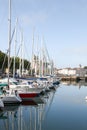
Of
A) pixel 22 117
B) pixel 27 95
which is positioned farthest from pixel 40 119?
pixel 27 95

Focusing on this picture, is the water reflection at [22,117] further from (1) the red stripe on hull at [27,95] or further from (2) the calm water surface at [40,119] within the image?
(1) the red stripe on hull at [27,95]

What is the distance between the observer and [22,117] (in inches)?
1046

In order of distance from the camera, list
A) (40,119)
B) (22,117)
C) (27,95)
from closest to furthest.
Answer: (40,119) → (22,117) → (27,95)

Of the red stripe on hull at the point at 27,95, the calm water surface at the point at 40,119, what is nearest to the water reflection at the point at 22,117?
the calm water surface at the point at 40,119

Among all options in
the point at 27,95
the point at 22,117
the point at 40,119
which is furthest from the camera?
the point at 27,95

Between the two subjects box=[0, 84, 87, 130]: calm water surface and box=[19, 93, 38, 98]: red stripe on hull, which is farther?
box=[19, 93, 38, 98]: red stripe on hull

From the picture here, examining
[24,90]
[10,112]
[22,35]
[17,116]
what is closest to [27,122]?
[17,116]

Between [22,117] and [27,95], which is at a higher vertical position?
[27,95]

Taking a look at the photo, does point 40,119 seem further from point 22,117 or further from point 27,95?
point 27,95

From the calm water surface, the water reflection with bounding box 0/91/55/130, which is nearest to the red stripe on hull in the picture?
the water reflection with bounding box 0/91/55/130

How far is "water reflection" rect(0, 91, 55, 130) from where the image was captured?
2242cm

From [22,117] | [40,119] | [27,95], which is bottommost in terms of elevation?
[40,119]

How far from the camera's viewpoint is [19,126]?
2236 cm

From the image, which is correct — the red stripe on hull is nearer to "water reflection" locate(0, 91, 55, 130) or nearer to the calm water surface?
"water reflection" locate(0, 91, 55, 130)
